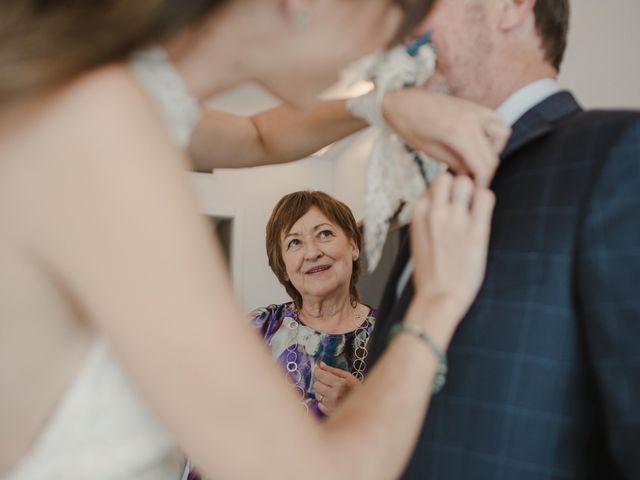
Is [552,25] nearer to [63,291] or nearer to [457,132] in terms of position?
[457,132]

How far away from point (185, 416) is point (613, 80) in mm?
2214

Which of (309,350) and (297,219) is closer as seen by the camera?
(309,350)

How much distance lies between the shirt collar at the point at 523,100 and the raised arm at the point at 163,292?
62 cm

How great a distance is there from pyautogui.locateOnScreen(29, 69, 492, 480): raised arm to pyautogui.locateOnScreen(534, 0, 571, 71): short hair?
29.2 inches

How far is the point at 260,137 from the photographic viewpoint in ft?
3.46

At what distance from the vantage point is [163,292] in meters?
0.46

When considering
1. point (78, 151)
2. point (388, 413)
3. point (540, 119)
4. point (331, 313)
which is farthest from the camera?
point (331, 313)

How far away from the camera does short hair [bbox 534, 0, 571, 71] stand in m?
1.04

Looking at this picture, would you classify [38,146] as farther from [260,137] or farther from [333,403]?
[333,403]

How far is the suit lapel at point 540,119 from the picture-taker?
889 mm

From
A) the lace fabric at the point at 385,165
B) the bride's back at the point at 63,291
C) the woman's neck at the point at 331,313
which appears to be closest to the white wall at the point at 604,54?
the woman's neck at the point at 331,313

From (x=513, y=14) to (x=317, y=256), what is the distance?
129cm

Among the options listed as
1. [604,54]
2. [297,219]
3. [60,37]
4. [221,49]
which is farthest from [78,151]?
[604,54]

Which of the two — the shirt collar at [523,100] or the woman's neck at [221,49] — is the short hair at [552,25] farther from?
the woman's neck at [221,49]
